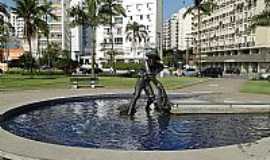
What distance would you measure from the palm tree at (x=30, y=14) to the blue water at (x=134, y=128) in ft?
148

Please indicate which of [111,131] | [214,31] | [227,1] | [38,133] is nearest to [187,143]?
[111,131]

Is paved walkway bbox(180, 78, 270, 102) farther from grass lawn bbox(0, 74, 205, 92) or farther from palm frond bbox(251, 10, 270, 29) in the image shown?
palm frond bbox(251, 10, 270, 29)

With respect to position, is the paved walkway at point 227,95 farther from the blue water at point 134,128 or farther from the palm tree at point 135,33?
the palm tree at point 135,33

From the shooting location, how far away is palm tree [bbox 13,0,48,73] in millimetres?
63219

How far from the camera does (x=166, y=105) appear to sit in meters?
18.8

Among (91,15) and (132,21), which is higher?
(132,21)

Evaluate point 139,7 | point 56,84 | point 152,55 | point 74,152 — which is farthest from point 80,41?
point 74,152

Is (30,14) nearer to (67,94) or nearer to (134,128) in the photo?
(67,94)

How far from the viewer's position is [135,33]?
118 meters

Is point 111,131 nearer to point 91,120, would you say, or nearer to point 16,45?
point 91,120

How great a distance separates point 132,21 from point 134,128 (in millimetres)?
115786

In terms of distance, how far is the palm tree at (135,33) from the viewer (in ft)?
383

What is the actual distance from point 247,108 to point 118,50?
11044 centimetres

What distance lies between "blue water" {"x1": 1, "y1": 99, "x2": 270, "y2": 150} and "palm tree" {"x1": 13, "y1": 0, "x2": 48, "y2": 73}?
45.2m
